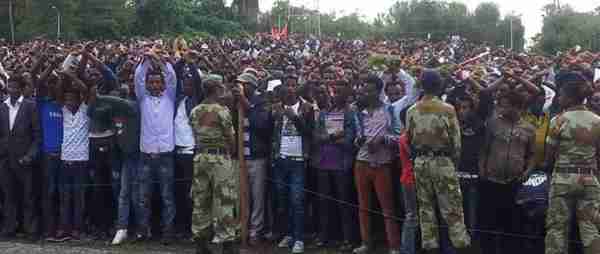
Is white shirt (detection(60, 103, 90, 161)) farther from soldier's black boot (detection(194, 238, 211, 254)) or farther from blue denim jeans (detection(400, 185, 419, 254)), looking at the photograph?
blue denim jeans (detection(400, 185, 419, 254))

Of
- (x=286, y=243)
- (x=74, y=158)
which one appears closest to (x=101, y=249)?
(x=74, y=158)

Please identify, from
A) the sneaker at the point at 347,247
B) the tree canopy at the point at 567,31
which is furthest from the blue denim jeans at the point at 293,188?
the tree canopy at the point at 567,31

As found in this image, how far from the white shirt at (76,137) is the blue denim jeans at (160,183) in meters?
0.77

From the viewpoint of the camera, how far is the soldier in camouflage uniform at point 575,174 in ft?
24.4

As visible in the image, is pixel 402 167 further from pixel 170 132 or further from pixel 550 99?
pixel 170 132

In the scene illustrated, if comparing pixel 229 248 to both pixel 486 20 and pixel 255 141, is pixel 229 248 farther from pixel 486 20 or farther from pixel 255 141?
pixel 486 20

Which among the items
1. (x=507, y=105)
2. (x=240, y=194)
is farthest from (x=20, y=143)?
(x=507, y=105)

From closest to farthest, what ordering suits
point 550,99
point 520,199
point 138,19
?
point 520,199 < point 550,99 < point 138,19

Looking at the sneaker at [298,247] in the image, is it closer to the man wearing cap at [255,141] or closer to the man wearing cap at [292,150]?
the man wearing cap at [292,150]

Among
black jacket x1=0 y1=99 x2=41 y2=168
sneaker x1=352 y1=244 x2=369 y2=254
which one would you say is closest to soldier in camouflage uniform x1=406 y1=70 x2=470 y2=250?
sneaker x1=352 y1=244 x2=369 y2=254

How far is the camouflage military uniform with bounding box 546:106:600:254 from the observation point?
7426 mm

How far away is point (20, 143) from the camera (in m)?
10.1

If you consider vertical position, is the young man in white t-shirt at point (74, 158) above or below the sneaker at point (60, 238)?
above

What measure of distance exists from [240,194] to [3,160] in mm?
3218
